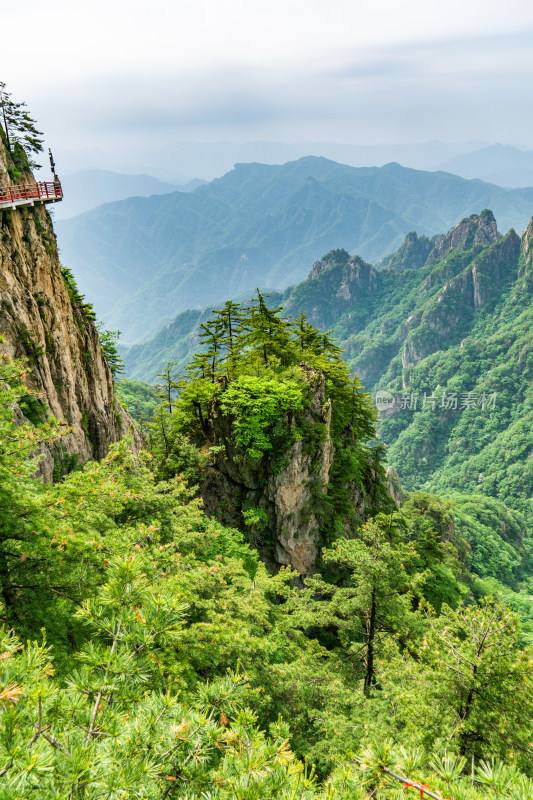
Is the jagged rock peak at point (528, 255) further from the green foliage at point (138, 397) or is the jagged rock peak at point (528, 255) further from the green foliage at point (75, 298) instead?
the green foliage at point (75, 298)

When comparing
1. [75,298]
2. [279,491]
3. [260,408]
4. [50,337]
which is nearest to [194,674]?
[50,337]

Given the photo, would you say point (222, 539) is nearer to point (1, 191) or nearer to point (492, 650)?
point (492, 650)

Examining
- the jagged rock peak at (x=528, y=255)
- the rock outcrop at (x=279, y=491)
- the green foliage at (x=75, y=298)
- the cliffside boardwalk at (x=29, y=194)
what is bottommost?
the rock outcrop at (x=279, y=491)

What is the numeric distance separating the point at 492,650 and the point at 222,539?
14091 mm

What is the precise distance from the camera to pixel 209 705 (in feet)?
13.3

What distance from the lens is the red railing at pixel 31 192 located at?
1773cm

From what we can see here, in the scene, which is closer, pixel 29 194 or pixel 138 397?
pixel 29 194

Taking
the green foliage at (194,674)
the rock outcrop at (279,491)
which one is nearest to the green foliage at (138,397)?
the rock outcrop at (279,491)

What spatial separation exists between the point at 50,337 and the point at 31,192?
669 centimetres

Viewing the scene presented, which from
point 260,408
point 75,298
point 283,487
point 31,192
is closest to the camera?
point 31,192

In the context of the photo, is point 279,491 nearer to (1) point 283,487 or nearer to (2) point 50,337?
(1) point 283,487

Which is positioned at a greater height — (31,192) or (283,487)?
(31,192)

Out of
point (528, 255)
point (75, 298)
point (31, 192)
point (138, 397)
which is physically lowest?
point (138, 397)

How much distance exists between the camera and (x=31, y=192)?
1962 centimetres
